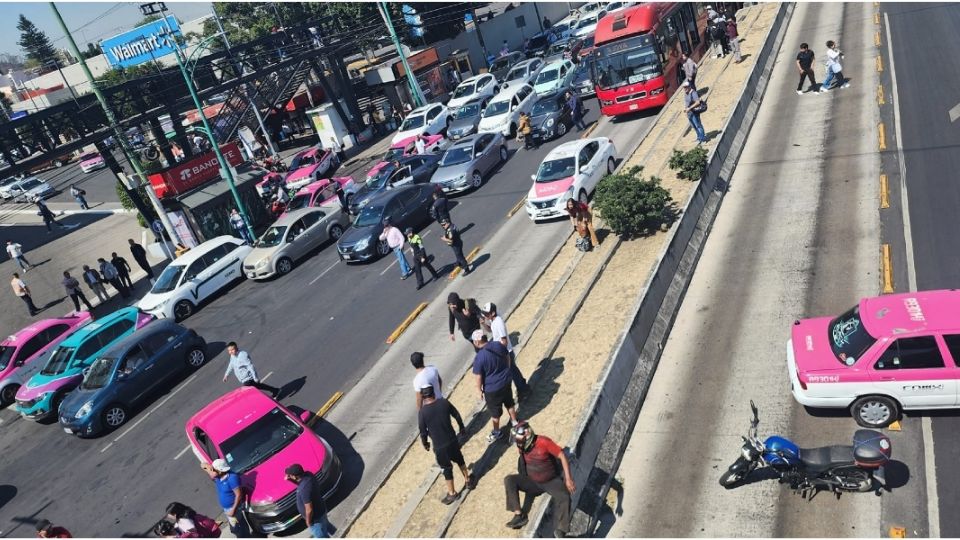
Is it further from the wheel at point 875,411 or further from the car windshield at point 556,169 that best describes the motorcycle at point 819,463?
the car windshield at point 556,169

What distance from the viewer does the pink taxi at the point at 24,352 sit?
20500mm

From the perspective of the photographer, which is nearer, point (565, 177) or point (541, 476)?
point (541, 476)

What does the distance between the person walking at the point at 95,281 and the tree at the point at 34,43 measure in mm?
129045

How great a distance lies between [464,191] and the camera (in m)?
25.7

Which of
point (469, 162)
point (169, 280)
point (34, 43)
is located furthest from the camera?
point (34, 43)

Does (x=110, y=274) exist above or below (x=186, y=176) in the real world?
below

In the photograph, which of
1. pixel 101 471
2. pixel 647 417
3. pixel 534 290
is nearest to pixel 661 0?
pixel 534 290

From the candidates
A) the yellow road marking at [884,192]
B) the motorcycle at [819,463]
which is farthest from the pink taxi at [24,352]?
the yellow road marking at [884,192]

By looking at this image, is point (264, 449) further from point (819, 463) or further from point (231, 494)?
point (819, 463)

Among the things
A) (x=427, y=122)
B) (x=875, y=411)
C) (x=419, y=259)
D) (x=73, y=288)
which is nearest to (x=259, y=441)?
(x=419, y=259)

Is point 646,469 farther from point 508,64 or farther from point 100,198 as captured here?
point 100,198

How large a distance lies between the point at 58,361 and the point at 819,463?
20310 millimetres

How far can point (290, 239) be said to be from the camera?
24.2m

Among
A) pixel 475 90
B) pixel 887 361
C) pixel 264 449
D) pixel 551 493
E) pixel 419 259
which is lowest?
pixel 887 361
